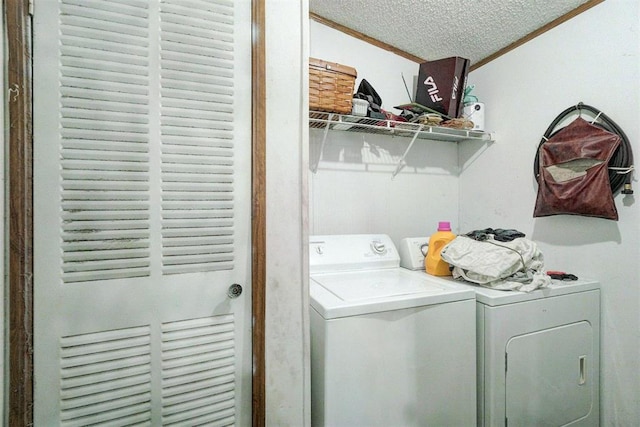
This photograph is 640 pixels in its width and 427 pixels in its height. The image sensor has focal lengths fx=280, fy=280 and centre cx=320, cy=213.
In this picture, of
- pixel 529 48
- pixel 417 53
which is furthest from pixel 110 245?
pixel 529 48

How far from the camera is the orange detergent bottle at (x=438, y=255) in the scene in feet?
5.59

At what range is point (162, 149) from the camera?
2.89 ft

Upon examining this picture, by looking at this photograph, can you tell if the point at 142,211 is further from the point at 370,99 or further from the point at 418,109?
the point at 418,109

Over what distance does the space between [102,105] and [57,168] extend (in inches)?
8.6

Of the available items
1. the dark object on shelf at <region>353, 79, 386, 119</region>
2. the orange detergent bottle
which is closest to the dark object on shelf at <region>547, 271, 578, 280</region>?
the orange detergent bottle

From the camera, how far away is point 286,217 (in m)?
1.02

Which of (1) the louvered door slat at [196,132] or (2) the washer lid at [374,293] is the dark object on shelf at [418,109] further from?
(1) the louvered door slat at [196,132]

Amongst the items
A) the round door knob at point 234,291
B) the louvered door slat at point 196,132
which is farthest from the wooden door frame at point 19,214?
the round door knob at point 234,291

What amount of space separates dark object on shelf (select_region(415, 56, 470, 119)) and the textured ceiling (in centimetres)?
20

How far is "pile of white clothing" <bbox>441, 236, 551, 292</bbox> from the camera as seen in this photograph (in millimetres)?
1382

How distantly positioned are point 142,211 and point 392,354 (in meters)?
1.08

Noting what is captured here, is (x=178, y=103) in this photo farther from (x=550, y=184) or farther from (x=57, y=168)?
(x=550, y=184)

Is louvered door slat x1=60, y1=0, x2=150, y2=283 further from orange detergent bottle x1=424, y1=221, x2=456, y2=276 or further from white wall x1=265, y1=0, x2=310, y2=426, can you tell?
orange detergent bottle x1=424, y1=221, x2=456, y2=276

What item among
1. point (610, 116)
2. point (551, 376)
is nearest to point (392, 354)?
point (551, 376)
